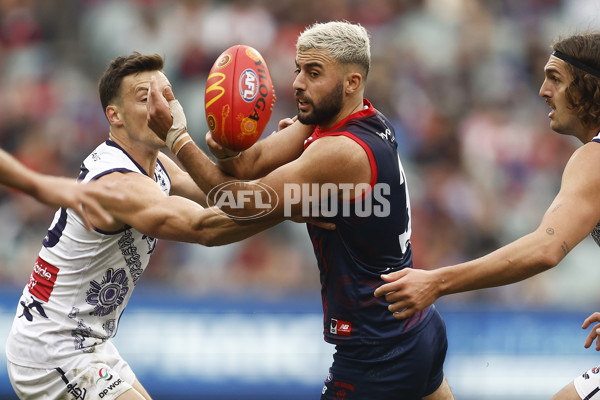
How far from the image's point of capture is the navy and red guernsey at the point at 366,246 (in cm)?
521

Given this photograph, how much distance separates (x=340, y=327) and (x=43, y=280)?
1.99 meters

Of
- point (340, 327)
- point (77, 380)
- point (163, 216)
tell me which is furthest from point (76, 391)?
point (340, 327)

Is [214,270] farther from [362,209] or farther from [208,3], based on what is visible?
[362,209]

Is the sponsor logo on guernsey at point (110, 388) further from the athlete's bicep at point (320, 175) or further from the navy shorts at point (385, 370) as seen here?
the athlete's bicep at point (320, 175)

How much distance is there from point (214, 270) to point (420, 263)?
Answer: 2.64 metres

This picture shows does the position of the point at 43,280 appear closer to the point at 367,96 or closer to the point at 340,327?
the point at 340,327

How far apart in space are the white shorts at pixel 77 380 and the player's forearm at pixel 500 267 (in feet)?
7.09

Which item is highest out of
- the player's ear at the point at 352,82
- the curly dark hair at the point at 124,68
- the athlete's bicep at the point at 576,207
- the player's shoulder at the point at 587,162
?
the curly dark hair at the point at 124,68

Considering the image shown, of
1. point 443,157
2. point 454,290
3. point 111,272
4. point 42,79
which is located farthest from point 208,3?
point 454,290

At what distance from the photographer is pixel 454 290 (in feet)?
15.3

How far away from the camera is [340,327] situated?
536cm

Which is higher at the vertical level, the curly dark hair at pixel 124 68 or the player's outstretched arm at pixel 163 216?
the curly dark hair at pixel 124 68

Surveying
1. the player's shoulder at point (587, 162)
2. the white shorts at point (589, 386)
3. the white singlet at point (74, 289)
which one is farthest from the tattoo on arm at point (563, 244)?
the white singlet at point (74, 289)

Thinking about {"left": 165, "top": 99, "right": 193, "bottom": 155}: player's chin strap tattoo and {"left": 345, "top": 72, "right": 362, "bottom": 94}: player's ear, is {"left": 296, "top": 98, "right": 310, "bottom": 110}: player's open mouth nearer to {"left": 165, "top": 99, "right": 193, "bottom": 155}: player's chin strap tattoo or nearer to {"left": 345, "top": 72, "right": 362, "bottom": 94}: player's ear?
{"left": 345, "top": 72, "right": 362, "bottom": 94}: player's ear
